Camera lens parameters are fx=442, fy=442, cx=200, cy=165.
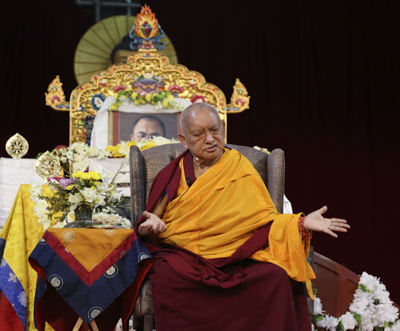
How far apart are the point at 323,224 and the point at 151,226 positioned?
0.59m

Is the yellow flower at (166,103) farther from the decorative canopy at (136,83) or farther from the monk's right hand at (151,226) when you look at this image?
the monk's right hand at (151,226)

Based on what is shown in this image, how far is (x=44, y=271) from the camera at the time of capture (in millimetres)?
1448

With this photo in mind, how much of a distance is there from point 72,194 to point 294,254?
0.92 m

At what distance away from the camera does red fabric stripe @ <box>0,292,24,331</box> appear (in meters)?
1.98

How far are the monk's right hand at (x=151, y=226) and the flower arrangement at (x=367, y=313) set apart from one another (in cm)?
95

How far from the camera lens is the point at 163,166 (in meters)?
2.00

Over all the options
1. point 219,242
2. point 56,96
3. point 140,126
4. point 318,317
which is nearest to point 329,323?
point 318,317

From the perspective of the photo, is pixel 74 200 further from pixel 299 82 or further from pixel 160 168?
pixel 299 82

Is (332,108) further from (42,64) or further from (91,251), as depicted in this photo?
(91,251)

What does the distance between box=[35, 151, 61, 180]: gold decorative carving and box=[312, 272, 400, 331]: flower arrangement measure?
1539mm

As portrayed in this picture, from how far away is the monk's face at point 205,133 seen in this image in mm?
1812

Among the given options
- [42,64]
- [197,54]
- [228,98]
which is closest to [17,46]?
[42,64]

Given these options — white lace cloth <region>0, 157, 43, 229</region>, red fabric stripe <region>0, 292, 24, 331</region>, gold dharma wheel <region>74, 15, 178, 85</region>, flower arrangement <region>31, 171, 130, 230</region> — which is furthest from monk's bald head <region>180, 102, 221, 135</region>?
gold dharma wheel <region>74, 15, 178, 85</region>

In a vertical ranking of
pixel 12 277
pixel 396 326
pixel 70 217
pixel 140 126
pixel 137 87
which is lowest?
pixel 396 326
